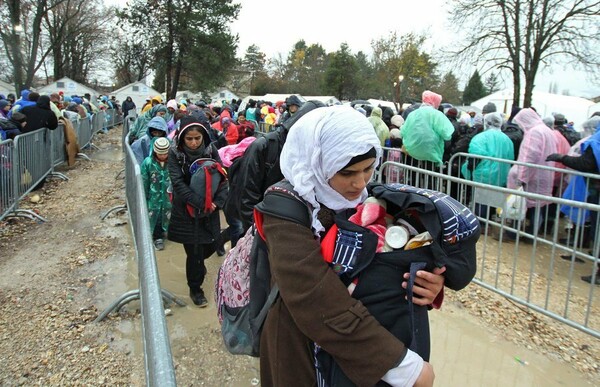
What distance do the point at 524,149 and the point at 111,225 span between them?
20.0ft

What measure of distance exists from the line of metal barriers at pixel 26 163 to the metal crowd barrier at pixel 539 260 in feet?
18.4

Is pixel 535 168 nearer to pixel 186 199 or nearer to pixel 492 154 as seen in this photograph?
pixel 492 154

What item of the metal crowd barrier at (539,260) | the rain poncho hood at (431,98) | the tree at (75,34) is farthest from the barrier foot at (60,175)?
the tree at (75,34)

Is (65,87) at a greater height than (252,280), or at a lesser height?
greater

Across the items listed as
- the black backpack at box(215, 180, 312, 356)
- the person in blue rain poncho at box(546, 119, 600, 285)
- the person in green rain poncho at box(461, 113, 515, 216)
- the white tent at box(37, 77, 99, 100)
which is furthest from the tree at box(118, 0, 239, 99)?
the black backpack at box(215, 180, 312, 356)

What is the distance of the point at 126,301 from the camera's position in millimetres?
4102

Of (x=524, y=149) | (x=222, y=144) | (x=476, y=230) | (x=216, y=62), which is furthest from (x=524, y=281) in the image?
(x=216, y=62)

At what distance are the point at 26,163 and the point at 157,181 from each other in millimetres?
3894

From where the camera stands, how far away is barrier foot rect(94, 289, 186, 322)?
158 inches

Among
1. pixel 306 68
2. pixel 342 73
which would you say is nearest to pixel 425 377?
pixel 342 73

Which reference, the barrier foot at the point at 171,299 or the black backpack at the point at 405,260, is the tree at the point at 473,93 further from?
the black backpack at the point at 405,260

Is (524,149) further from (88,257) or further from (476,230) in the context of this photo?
(88,257)

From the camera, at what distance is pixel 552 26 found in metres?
20.0

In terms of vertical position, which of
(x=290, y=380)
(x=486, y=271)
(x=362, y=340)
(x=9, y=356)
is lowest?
(x=9, y=356)
